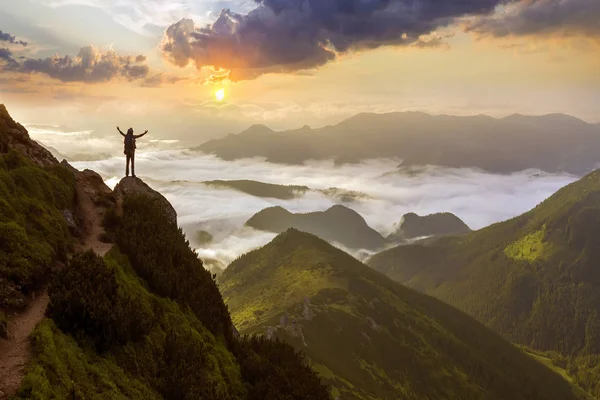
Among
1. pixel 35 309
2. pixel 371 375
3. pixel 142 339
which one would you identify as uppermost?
pixel 35 309

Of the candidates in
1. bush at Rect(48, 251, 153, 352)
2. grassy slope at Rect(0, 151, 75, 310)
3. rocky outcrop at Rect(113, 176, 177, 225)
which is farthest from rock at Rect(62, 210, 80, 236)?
rocky outcrop at Rect(113, 176, 177, 225)

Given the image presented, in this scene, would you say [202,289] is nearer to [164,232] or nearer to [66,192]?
[164,232]

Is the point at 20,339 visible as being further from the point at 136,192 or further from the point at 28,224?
the point at 136,192

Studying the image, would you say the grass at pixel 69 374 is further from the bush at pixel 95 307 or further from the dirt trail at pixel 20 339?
the bush at pixel 95 307

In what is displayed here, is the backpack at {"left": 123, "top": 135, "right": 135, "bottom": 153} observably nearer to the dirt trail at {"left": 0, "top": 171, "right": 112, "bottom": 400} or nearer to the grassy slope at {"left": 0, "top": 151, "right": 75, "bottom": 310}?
the grassy slope at {"left": 0, "top": 151, "right": 75, "bottom": 310}

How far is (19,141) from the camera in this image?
1167 inches

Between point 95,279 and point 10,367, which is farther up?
point 95,279

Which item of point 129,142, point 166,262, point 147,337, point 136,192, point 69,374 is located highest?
point 129,142

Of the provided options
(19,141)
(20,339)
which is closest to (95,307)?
(20,339)

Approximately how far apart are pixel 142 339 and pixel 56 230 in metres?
8.65

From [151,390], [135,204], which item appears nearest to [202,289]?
[135,204]

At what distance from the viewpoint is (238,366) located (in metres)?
23.9

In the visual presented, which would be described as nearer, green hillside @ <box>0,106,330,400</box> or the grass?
the grass

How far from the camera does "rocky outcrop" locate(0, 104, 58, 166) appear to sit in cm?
2810
